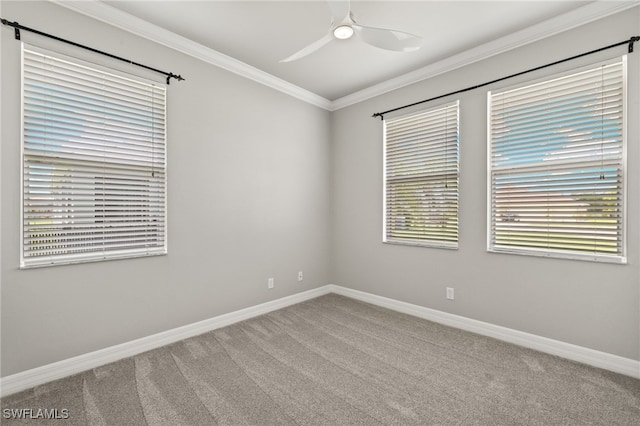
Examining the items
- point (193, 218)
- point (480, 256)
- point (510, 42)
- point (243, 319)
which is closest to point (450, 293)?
point (480, 256)

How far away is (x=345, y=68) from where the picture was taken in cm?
332

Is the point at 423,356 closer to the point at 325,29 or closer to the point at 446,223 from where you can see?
the point at 446,223

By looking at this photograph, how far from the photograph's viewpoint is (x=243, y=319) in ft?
10.8

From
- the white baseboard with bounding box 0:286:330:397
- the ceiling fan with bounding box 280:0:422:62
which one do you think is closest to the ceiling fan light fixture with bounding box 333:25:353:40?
the ceiling fan with bounding box 280:0:422:62

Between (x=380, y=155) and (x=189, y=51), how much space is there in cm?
246

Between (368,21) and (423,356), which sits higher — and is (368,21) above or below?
above

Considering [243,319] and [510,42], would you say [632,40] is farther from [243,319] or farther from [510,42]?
[243,319]

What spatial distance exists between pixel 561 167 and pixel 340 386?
2592 millimetres

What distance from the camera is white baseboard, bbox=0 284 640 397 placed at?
6.83 ft

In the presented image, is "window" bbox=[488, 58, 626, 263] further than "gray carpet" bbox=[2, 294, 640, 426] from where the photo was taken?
Yes

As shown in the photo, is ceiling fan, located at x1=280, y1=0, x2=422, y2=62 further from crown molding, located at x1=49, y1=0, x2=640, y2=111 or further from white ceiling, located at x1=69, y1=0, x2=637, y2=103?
crown molding, located at x1=49, y1=0, x2=640, y2=111

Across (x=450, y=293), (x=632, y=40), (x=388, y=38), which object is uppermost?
(x=632, y=40)

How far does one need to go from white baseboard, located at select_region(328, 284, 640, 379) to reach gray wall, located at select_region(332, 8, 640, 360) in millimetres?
53

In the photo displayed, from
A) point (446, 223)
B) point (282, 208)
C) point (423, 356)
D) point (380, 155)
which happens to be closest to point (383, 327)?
point (423, 356)
